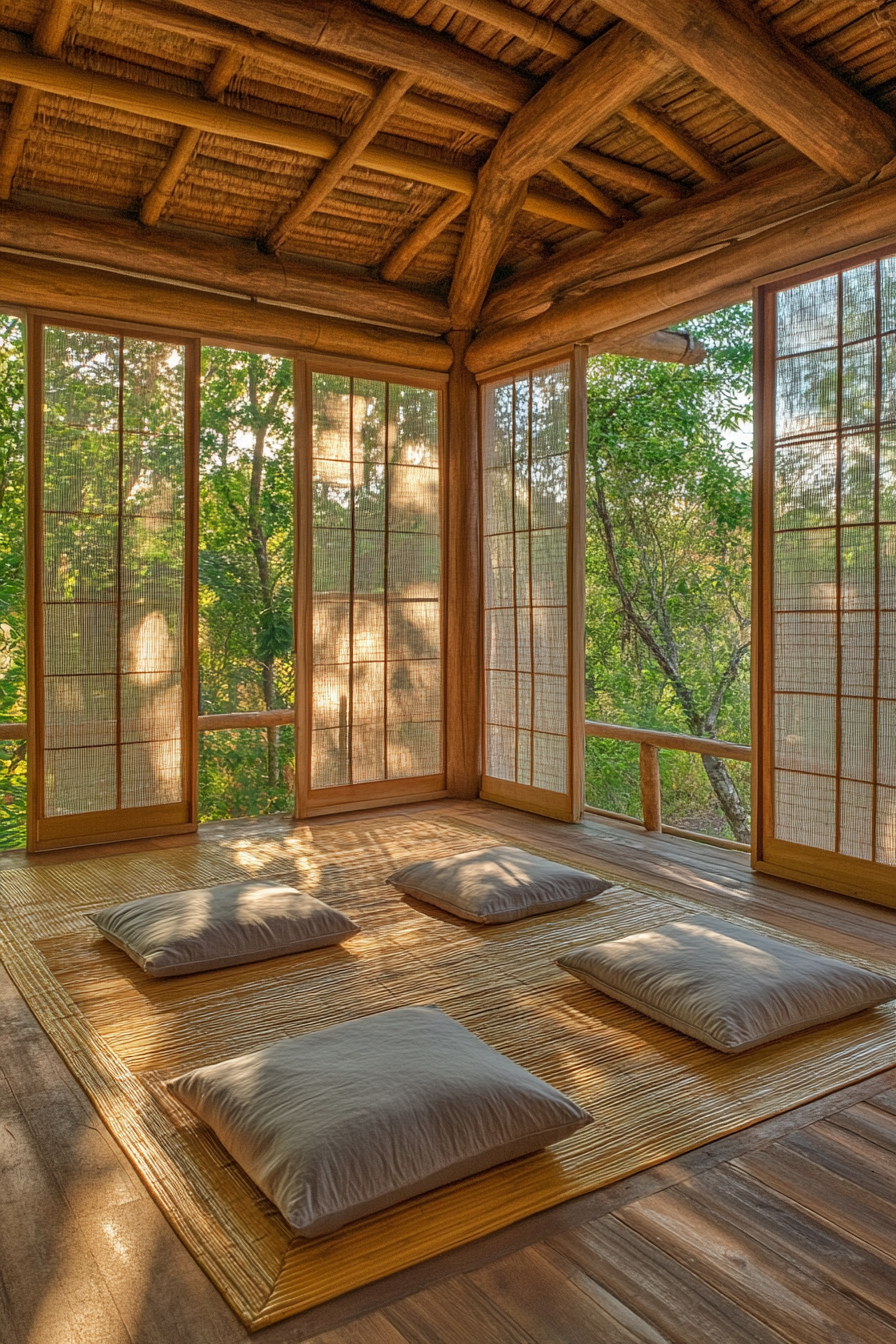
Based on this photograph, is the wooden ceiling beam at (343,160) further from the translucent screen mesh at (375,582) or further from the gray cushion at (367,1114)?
the gray cushion at (367,1114)

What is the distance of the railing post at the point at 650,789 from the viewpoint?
4734 mm

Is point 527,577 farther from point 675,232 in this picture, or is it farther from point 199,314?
point 199,314

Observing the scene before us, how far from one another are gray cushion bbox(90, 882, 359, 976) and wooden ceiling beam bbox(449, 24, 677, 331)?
304 centimetres

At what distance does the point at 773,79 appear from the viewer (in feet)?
10.1

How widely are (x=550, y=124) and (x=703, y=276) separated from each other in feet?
2.91

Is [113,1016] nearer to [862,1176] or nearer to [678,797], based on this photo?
[862,1176]

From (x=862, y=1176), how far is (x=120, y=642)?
12.2 ft

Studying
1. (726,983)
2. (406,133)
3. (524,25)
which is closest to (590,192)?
(406,133)

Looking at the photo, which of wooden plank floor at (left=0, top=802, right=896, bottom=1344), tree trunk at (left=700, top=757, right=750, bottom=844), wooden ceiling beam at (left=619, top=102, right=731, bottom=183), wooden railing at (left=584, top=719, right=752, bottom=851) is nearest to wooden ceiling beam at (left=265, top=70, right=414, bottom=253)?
wooden ceiling beam at (left=619, top=102, right=731, bottom=183)

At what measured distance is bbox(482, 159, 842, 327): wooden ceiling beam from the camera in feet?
12.0

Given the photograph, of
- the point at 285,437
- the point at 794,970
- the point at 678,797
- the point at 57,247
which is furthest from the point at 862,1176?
the point at 285,437

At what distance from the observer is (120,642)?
14.6 feet

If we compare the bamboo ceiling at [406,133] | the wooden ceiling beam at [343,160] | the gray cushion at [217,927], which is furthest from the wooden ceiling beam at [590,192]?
the gray cushion at [217,927]

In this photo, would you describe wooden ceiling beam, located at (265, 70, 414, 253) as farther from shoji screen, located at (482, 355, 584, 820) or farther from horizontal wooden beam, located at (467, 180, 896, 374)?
shoji screen, located at (482, 355, 584, 820)
